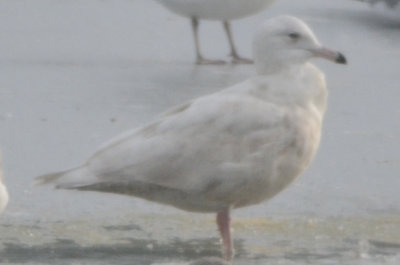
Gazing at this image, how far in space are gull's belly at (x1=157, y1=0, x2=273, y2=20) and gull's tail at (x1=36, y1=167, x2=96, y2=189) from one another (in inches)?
213

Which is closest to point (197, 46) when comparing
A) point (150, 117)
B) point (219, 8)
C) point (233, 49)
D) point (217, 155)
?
point (233, 49)

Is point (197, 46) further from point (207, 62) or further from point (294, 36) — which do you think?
point (294, 36)

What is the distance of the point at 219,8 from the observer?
10.8m

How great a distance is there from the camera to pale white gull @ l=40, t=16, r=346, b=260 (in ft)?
18.0

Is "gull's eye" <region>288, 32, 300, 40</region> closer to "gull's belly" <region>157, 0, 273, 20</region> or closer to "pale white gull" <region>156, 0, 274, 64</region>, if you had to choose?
"pale white gull" <region>156, 0, 274, 64</region>

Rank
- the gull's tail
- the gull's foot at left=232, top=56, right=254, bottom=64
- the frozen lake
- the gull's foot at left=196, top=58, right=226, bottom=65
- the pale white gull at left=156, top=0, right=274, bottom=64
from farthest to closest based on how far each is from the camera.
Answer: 1. the pale white gull at left=156, top=0, right=274, bottom=64
2. the gull's foot at left=232, top=56, right=254, bottom=64
3. the gull's foot at left=196, top=58, right=226, bottom=65
4. the frozen lake
5. the gull's tail

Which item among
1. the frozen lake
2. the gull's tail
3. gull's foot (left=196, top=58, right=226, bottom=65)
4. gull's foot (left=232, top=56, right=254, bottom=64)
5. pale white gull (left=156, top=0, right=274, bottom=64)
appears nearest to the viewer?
the gull's tail

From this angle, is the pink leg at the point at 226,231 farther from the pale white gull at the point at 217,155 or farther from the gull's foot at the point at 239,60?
the gull's foot at the point at 239,60

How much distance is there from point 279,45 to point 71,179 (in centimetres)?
104

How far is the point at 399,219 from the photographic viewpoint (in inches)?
248

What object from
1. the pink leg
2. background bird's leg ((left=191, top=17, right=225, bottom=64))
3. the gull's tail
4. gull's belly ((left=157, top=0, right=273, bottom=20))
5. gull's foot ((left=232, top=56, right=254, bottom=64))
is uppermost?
the gull's tail

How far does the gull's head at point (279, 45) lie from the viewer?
5.77 meters

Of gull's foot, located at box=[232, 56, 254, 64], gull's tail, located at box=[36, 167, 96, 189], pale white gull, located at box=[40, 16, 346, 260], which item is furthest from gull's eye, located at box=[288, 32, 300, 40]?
gull's foot, located at box=[232, 56, 254, 64]

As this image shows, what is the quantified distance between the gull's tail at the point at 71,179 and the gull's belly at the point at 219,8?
5415 mm
